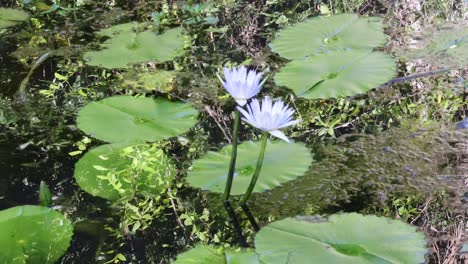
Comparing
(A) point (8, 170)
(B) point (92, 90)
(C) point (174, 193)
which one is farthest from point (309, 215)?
(B) point (92, 90)

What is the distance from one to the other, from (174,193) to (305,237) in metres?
0.42

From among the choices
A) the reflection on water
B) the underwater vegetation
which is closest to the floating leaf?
the underwater vegetation

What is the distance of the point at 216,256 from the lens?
1306 millimetres

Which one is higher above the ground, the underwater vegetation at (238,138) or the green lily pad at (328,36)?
the green lily pad at (328,36)

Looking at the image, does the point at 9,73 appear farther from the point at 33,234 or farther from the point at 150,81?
the point at 33,234

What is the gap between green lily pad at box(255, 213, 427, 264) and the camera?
1235 mm

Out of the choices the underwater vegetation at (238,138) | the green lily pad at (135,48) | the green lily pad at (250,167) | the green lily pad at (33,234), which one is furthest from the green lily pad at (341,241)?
the green lily pad at (135,48)

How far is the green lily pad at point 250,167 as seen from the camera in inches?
60.4

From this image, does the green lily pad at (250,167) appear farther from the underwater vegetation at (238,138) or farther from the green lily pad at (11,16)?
the green lily pad at (11,16)

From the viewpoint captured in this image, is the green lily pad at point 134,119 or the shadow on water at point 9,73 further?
the shadow on water at point 9,73

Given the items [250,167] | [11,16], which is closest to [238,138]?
[250,167]

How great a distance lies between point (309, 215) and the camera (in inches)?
55.7

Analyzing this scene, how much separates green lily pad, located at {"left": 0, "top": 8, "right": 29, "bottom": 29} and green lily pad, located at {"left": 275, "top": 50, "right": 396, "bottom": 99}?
4.36 ft

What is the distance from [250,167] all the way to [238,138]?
0.23 meters
